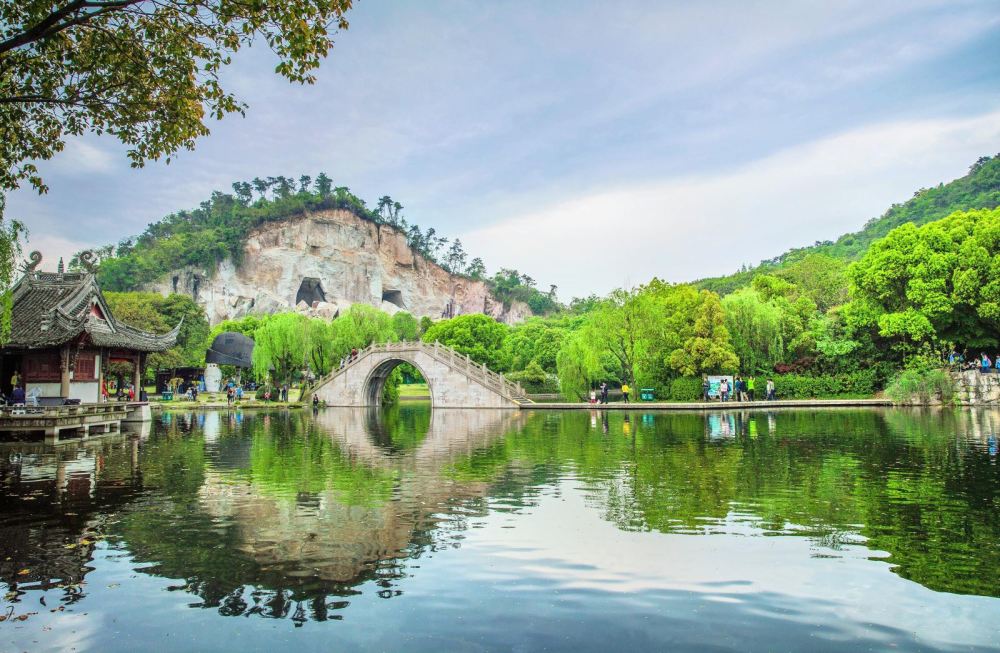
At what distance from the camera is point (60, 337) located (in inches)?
813

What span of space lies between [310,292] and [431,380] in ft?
219

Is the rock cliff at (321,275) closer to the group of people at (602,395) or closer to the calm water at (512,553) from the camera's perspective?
the group of people at (602,395)

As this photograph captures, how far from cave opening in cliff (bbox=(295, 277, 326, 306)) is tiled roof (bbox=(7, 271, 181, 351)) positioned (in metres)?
75.2

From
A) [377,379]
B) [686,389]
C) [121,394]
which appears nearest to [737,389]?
[686,389]

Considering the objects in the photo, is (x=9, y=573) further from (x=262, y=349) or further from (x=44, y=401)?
(x=262, y=349)

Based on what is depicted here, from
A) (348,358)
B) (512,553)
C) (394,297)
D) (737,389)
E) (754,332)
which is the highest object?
(394,297)

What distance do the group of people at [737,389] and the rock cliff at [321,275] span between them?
63806 mm

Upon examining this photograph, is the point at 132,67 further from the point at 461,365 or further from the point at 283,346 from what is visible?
the point at 283,346

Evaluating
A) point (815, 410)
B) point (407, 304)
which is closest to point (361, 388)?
point (815, 410)

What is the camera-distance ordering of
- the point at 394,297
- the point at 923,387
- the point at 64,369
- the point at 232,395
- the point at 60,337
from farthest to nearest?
1. the point at 394,297
2. the point at 232,395
3. the point at 923,387
4. the point at 64,369
5. the point at 60,337

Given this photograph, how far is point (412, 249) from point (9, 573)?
109m

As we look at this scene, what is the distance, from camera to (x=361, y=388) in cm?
4244

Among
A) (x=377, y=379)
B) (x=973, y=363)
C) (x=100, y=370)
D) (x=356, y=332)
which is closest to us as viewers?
(x=100, y=370)

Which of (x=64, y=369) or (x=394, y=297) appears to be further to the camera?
(x=394, y=297)
